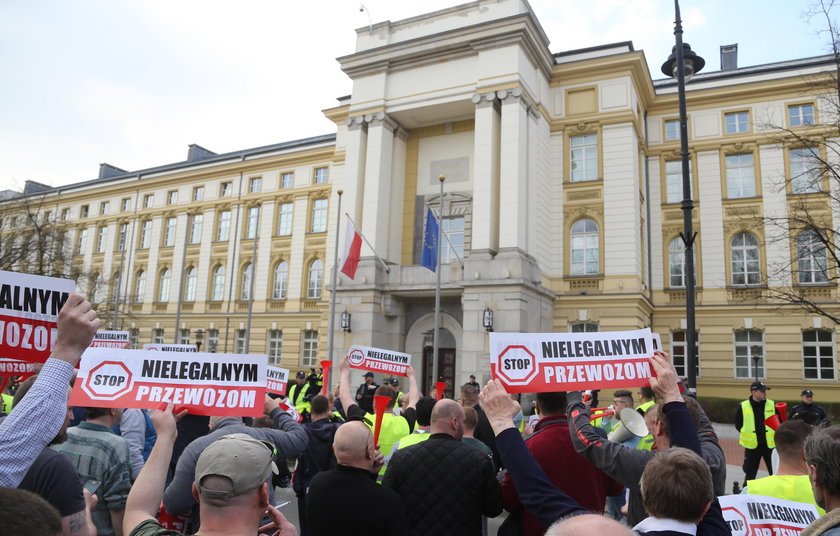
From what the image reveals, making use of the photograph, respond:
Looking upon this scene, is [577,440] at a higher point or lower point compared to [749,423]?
higher

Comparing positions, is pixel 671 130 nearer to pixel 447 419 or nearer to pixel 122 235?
pixel 447 419

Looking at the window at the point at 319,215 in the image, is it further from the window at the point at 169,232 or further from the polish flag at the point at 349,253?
the polish flag at the point at 349,253

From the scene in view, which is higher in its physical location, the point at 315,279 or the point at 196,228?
the point at 196,228

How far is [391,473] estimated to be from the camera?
399cm

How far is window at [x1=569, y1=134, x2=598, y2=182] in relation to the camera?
27625 millimetres

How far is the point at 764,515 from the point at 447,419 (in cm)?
210

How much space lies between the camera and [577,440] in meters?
3.40

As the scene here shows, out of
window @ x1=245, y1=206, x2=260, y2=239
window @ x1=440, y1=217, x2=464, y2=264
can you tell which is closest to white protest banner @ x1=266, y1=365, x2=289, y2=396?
window @ x1=440, y1=217, x2=464, y2=264

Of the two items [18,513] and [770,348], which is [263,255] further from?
[18,513]

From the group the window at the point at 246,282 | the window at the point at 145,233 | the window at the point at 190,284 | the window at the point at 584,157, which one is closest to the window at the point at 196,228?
the window at the point at 190,284

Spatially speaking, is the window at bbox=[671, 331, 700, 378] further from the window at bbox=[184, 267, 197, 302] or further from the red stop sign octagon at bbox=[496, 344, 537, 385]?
the window at bbox=[184, 267, 197, 302]

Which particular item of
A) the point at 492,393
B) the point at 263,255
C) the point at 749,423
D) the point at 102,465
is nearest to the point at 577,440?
the point at 492,393

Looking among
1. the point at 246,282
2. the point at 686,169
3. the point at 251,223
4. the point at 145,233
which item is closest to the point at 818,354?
the point at 686,169

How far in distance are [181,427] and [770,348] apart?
2816cm
